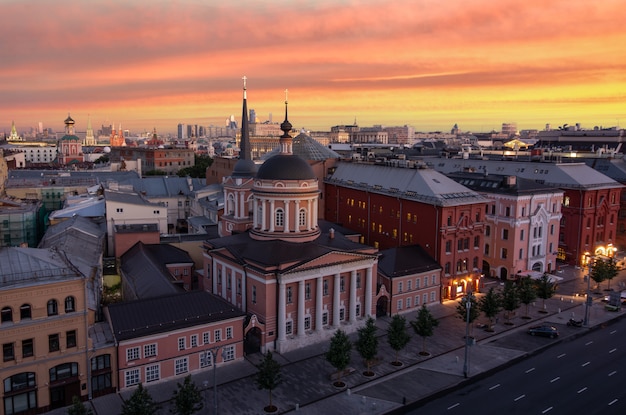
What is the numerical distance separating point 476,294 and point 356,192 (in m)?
24.7

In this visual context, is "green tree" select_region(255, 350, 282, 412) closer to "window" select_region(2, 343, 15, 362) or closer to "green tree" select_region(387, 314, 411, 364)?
"green tree" select_region(387, 314, 411, 364)

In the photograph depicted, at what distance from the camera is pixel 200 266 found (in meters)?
73.5

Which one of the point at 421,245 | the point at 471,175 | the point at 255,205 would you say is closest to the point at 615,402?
the point at 421,245

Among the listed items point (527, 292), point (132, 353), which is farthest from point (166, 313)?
point (527, 292)

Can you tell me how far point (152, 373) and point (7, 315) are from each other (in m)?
12.1

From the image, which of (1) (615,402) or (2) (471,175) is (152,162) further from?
(1) (615,402)

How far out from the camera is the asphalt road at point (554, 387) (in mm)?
39906

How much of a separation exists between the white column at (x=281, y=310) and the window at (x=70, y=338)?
18.3m

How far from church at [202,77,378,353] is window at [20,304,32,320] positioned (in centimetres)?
1866

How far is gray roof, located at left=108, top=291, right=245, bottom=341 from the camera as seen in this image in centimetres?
4212

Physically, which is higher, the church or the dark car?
the church

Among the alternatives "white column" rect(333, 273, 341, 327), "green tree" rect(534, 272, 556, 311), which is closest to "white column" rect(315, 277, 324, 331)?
"white column" rect(333, 273, 341, 327)

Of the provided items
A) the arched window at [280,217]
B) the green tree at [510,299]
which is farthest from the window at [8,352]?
the green tree at [510,299]

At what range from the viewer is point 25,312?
37.4m
